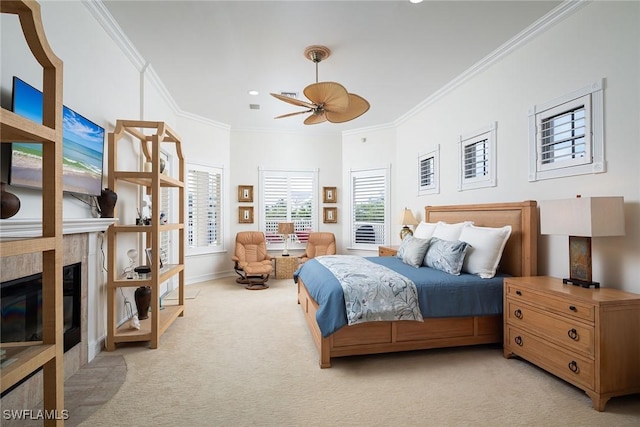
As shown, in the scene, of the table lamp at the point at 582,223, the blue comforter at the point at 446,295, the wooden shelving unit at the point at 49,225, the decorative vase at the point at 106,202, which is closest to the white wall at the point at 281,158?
the decorative vase at the point at 106,202

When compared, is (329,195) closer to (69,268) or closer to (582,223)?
(582,223)

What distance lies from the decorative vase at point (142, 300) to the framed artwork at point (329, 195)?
4.03 m

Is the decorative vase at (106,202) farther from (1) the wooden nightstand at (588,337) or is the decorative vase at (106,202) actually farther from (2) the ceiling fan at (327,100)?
(1) the wooden nightstand at (588,337)

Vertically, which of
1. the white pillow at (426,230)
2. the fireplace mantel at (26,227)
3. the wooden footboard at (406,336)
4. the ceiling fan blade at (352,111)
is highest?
the ceiling fan blade at (352,111)

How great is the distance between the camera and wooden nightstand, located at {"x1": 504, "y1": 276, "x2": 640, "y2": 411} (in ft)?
6.66

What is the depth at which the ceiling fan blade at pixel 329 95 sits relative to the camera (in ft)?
9.37

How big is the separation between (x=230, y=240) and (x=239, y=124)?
2.34 metres

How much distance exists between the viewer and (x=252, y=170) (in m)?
6.45

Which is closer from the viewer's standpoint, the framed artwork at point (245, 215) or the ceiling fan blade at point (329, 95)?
the ceiling fan blade at point (329, 95)

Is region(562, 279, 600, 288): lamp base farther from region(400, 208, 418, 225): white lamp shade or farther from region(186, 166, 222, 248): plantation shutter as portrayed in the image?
region(186, 166, 222, 248): plantation shutter

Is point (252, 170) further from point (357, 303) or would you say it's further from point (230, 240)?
point (357, 303)

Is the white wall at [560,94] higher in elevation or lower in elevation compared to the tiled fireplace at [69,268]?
higher

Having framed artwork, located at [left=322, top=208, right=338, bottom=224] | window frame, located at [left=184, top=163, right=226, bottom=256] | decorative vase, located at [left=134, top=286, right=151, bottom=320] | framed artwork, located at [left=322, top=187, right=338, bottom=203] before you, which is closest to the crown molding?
framed artwork, located at [left=322, top=187, right=338, bottom=203]

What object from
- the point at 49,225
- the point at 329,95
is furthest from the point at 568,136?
the point at 49,225
